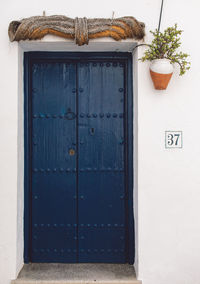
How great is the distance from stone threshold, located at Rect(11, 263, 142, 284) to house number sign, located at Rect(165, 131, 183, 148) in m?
1.39

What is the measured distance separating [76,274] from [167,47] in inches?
96.5

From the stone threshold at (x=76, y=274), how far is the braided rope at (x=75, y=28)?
7.69 feet

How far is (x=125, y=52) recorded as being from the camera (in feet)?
12.3

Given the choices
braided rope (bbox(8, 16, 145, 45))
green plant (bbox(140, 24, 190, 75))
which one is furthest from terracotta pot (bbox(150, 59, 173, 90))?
braided rope (bbox(8, 16, 145, 45))

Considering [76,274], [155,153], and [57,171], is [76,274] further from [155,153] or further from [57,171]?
[155,153]

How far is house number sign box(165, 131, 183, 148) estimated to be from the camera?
3473mm

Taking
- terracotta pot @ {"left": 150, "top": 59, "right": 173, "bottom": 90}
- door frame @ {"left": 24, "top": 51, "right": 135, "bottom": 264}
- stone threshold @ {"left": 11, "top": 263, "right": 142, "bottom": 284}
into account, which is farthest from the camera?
door frame @ {"left": 24, "top": 51, "right": 135, "bottom": 264}

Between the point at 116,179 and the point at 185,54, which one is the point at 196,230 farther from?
the point at 185,54

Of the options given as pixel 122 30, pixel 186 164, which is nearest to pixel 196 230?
pixel 186 164

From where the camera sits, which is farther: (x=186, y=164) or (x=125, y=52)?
(x=125, y=52)

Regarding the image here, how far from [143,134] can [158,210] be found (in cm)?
79

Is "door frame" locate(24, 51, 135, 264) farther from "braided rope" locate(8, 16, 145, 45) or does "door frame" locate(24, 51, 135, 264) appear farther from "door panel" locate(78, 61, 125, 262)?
"braided rope" locate(8, 16, 145, 45)

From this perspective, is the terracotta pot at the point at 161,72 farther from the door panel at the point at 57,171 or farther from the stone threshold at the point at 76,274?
the stone threshold at the point at 76,274

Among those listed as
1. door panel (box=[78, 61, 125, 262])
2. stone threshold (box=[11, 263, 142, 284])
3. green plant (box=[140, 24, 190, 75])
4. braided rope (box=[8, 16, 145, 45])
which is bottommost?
stone threshold (box=[11, 263, 142, 284])
